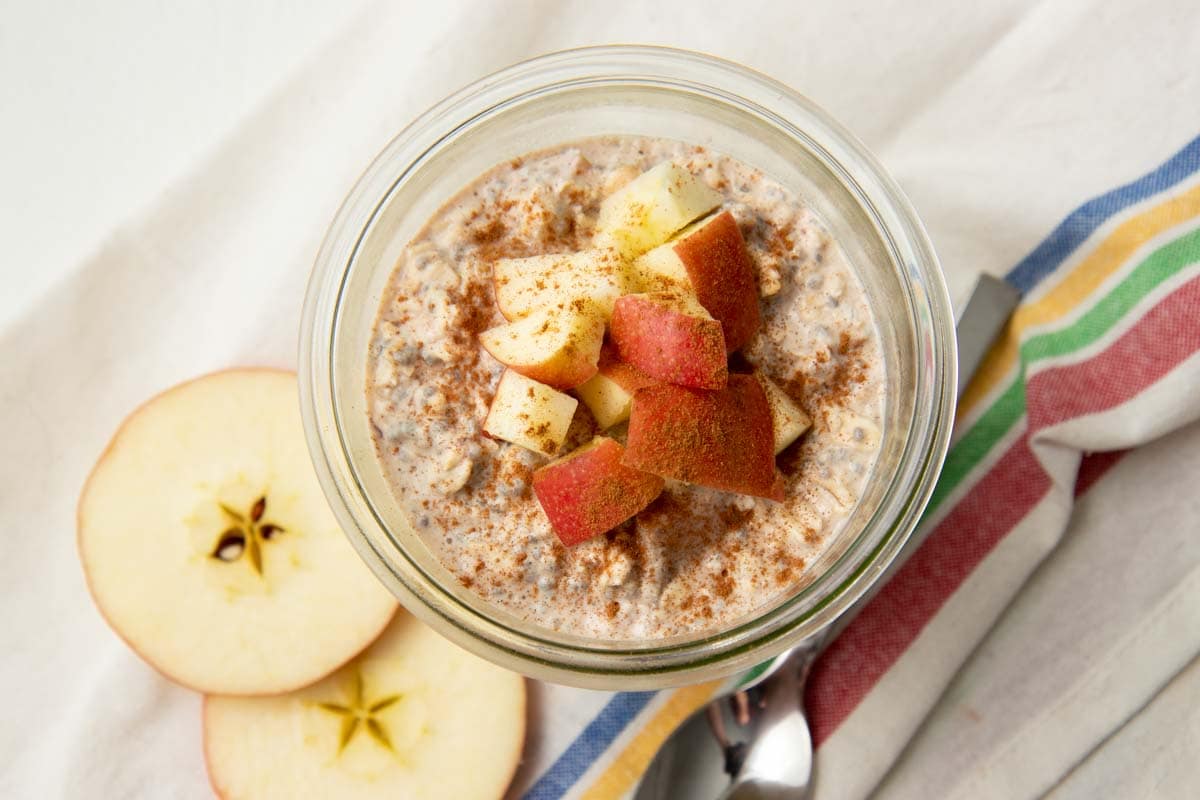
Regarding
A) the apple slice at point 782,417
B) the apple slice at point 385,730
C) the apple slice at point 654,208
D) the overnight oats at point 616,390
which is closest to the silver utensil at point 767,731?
the apple slice at point 385,730

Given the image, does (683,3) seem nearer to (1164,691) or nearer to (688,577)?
(688,577)

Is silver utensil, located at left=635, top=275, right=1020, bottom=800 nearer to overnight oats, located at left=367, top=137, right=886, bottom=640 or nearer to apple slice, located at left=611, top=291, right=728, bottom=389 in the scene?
overnight oats, located at left=367, top=137, right=886, bottom=640

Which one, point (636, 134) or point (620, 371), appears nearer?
point (620, 371)

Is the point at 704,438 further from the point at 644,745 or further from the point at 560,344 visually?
the point at 644,745

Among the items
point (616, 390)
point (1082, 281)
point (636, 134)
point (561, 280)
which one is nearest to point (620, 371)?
point (616, 390)

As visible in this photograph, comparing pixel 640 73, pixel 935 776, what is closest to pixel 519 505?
pixel 640 73

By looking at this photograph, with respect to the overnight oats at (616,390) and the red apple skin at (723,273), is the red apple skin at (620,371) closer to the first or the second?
the overnight oats at (616,390)

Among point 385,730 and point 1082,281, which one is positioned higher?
point 1082,281
